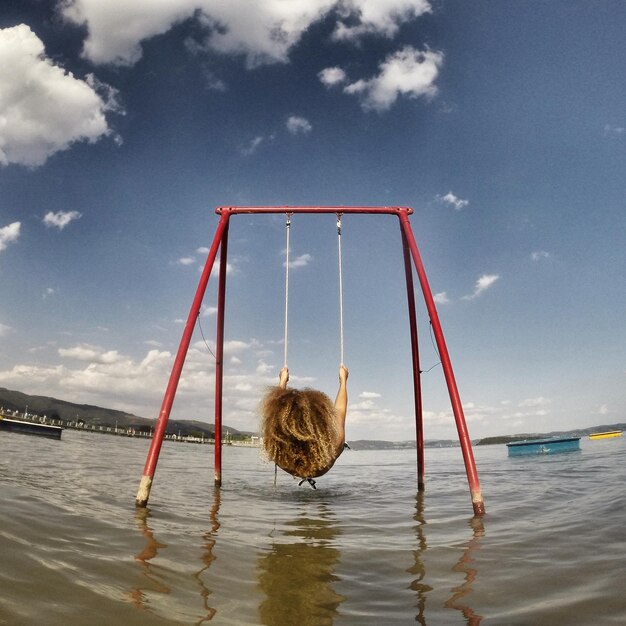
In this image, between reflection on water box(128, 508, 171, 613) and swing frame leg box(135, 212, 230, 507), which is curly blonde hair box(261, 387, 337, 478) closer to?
reflection on water box(128, 508, 171, 613)

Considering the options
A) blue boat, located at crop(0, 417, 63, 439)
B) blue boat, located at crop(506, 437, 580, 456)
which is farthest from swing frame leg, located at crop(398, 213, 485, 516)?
blue boat, located at crop(0, 417, 63, 439)

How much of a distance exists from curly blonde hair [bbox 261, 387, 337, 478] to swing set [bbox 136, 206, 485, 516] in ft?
6.74

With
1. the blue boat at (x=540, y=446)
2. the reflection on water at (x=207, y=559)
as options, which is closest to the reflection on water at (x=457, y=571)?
the reflection on water at (x=207, y=559)

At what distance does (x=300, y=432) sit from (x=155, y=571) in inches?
83.5

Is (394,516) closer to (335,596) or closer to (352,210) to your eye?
(335,596)

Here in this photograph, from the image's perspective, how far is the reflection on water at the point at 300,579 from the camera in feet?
7.07

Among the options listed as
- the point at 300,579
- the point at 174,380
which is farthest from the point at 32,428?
the point at 300,579

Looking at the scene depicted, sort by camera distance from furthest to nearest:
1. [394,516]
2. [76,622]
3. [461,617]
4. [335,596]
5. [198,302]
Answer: [198,302]
[394,516]
[335,596]
[461,617]
[76,622]

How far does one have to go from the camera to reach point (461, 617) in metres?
2.15

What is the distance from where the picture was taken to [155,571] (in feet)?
8.73

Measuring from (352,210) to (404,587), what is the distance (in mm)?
6645

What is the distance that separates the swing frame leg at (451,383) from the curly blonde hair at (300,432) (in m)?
2.28

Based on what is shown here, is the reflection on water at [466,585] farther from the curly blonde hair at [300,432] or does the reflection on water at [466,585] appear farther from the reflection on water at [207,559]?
the curly blonde hair at [300,432]

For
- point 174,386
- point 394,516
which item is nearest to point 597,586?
point 394,516
